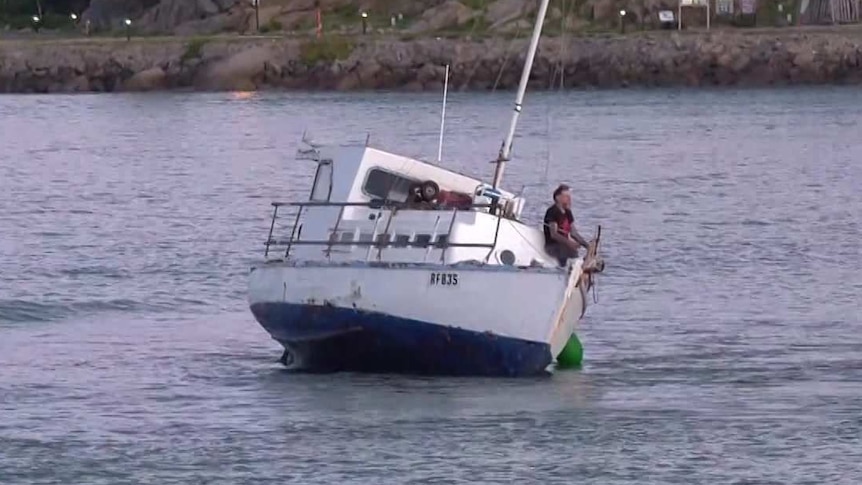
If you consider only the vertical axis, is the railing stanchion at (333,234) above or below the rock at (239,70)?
above

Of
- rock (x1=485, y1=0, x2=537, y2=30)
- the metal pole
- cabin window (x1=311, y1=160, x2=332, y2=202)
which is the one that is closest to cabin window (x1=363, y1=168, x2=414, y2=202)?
cabin window (x1=311, y1=160, x2=332, y2=202)

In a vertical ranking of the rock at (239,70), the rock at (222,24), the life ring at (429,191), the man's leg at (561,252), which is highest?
the life ring at (429,191)

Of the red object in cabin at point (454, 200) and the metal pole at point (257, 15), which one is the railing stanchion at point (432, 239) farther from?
the metal pole at point (257, 15)

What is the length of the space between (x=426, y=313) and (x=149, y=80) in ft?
261

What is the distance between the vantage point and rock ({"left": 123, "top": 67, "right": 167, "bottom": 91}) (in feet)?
334

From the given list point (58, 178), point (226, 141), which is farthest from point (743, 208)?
point (226, 141)

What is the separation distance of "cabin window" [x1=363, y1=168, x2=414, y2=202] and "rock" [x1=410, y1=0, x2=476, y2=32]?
78.0m

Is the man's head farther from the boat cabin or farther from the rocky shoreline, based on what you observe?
the rocky shoreline

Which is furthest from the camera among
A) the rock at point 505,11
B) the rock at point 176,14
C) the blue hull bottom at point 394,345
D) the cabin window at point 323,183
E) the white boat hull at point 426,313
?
the rock at point 176,14

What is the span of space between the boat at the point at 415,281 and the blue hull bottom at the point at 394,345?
16mm

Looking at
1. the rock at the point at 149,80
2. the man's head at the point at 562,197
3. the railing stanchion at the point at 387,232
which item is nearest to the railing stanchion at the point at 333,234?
the railing stanchion at the point at 387,232

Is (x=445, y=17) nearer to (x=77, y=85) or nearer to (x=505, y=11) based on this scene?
(x=505, y=11)

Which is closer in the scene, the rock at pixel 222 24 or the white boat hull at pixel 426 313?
the white boat hull at pixel 426 313

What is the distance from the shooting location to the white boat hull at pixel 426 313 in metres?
23.8
